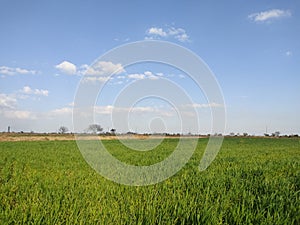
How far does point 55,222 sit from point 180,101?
9.50 m

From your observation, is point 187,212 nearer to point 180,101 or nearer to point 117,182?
point 117,182

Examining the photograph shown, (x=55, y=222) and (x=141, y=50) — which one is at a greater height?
(x=141, y=50)

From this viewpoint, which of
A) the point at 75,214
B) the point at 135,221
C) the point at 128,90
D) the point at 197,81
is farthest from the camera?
the point at 128,90

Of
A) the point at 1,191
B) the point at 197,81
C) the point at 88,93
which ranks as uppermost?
the point at 197,81

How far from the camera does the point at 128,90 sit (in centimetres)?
1186

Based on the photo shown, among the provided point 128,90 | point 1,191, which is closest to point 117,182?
point 1,191

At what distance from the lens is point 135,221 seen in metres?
3.84

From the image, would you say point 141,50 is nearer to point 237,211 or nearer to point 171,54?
point 171,54

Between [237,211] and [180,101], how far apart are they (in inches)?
346

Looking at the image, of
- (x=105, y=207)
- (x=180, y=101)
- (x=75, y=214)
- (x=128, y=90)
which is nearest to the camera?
(x=75, y=214)

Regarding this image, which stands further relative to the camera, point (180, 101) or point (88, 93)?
point (180, 101)

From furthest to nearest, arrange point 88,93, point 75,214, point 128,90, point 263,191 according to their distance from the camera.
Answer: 1. point 128,90
2. point 88,93
3. point 263,191
4. point 75,214

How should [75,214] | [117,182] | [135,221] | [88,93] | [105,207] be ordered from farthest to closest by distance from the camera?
[88,93], [117,182], [105,207], [75,214], [135,221]

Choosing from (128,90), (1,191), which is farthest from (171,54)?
(1,191)
